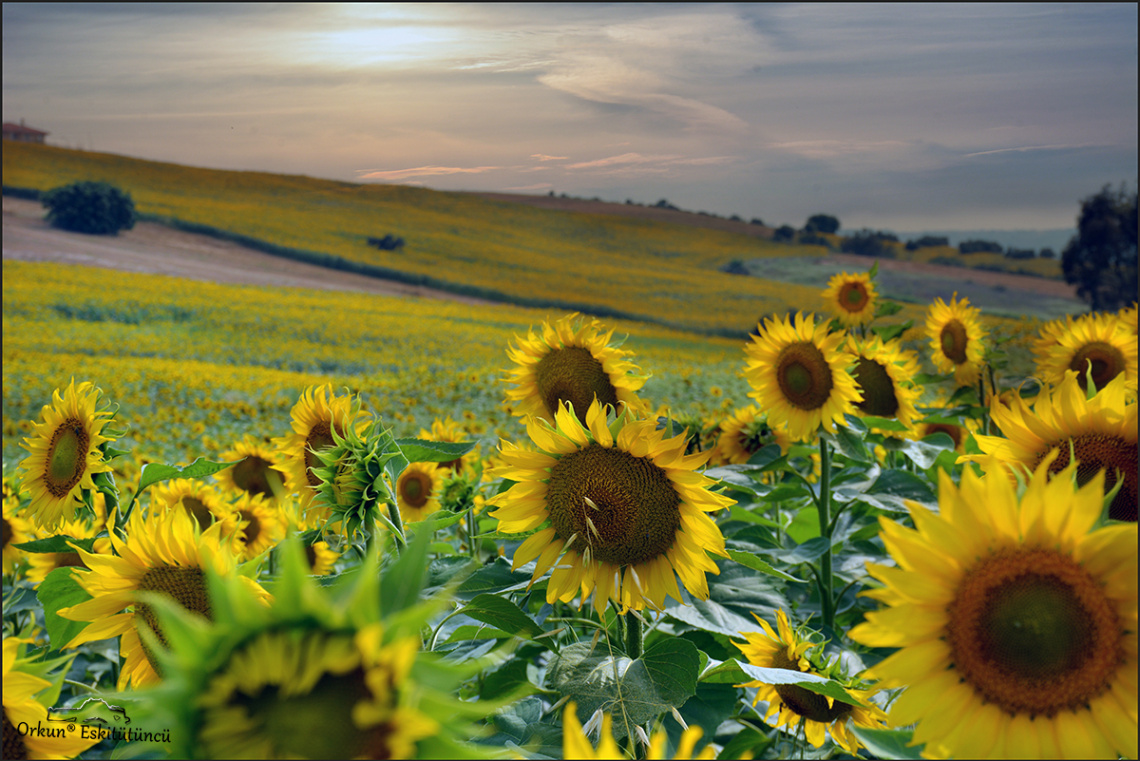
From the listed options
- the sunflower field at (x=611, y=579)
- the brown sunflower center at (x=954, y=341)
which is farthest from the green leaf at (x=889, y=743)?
the brown sunflower center at (x=954, y=341)

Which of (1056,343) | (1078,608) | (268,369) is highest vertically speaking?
(1056,343)

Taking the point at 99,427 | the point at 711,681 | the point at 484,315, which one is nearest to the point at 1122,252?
the point at 484,315

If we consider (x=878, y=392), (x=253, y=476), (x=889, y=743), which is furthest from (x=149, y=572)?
(x=878, y=392)

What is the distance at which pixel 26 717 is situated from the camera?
656mm

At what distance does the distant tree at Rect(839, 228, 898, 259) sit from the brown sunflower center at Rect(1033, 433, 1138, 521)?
25.6ft

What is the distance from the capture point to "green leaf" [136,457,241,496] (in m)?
1.21

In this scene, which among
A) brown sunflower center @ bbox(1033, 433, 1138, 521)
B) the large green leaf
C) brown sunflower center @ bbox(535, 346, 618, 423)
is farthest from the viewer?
brown sunflower center @ bbox(535, 346, 618, 423)

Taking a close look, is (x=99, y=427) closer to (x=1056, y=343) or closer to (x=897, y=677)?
(x=897, y=677)

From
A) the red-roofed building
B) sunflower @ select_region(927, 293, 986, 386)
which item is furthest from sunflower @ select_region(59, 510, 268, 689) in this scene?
the red-roofed building

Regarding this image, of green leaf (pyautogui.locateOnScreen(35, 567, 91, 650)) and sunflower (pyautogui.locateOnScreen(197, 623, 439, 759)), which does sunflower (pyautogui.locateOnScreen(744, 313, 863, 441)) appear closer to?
green leaf (pyautogui.locateOnScreen(35, 567, 91, 650))

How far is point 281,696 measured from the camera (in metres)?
0.41

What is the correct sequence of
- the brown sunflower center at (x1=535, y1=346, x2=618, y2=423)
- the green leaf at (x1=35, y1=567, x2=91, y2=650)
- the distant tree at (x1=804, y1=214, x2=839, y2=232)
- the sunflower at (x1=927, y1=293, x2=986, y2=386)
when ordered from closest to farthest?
the green leaf at (x1=35, y1=567, x2=91, y2=650), the brown sunflower center at (x1=535, y1=346, x2=618, y2=423), the sunflower at (x1=927, y1=293, x2=986, y2=386), the distant tree at (x1=804, y1=214, x2=839, y2=232)

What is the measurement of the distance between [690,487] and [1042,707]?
1.65 ft

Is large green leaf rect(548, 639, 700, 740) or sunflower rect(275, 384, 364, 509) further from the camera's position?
sunflower rect(275, 384, 364, 509)
